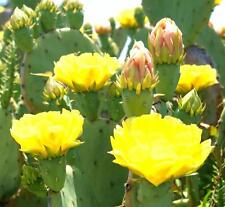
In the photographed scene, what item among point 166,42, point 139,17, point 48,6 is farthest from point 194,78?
point 139,17

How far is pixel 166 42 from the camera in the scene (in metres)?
1.19

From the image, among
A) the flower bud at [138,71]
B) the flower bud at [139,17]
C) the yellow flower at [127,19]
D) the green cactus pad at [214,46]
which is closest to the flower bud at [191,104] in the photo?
the flower bud at [138,71]

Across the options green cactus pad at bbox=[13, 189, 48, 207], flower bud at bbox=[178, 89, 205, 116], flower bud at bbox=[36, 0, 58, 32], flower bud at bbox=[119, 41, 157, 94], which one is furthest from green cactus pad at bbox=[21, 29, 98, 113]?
flower bud at bbox=[119, 41, 157, 94]

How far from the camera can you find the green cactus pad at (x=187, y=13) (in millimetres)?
2412

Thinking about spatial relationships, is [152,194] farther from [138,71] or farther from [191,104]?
[191,104]

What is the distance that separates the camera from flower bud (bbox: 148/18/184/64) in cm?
119

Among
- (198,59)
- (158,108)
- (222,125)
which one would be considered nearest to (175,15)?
(198,59)

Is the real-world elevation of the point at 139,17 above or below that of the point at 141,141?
above

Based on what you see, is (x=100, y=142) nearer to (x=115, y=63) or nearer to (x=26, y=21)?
(x=115, y=63)

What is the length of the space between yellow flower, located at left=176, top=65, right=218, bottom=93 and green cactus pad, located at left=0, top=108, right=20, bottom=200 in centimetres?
54

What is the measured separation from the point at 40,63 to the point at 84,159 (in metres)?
0.71

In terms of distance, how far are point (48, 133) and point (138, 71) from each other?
0.20 m

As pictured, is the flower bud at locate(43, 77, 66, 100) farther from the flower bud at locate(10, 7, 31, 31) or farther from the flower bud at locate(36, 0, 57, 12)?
the flower bud at locate(36, 0, 57, 12)

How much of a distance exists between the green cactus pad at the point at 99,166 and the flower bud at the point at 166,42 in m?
0.35
